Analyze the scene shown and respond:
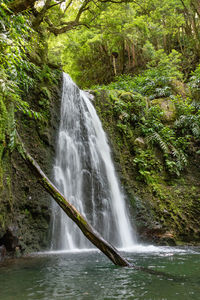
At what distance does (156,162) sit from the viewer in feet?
28.1

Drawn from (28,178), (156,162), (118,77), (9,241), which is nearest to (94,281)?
(9,241)

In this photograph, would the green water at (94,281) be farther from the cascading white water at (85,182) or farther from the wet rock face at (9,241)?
the cascading white water at (85,182)

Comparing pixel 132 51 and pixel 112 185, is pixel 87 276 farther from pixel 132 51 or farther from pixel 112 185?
pixel 132 51

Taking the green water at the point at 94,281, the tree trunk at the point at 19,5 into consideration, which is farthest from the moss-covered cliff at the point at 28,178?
the tree trunk at the point at 19,5

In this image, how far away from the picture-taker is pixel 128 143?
8875 mm

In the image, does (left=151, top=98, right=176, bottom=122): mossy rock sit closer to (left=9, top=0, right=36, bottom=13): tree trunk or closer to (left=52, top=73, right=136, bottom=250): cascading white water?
(left=52, top=73, right=136, bottom=250): cascading white water

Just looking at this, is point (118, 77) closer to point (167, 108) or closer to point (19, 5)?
point (167, 108)

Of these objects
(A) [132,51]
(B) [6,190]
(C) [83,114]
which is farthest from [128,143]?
(A) [132,51]

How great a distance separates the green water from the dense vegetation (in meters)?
1.30

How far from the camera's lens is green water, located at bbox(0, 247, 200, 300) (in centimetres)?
218

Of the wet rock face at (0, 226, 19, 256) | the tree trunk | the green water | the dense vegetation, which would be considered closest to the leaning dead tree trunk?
the green water

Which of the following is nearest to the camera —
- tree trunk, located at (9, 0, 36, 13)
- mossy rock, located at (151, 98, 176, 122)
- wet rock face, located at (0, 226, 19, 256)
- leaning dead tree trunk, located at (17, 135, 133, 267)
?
leaning dead tree trunk, located at (17, 135, 133, 267)

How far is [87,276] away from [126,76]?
49.9 ft

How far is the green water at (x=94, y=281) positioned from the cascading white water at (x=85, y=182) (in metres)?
1.78
